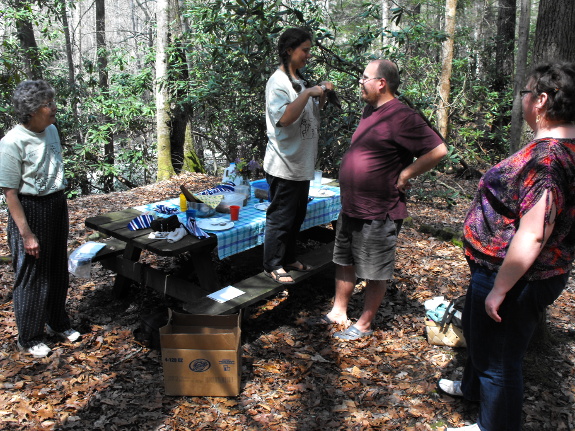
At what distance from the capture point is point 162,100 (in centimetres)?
858

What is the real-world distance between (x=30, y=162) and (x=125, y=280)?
1.43 metres

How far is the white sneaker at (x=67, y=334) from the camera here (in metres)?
3.47

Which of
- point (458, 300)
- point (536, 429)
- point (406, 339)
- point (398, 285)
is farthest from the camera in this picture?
point (398, 285)

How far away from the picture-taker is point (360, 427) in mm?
2727

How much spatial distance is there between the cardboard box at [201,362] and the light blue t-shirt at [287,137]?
1129 mm

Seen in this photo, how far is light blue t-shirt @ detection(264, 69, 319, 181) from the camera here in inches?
130

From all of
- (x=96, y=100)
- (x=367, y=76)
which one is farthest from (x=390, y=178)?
(x=96, y=100)

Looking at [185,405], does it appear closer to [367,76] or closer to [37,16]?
[367,76]

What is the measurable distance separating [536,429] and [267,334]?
1865 mm

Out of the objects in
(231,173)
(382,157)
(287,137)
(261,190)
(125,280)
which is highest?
(287,137)

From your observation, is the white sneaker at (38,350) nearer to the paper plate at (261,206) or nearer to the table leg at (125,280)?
the table leg at (125,280)

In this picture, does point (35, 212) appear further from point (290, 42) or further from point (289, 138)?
point (290, 42)

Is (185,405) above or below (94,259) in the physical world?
below

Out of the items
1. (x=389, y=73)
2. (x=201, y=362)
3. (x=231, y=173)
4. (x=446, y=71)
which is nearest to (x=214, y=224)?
(x=231, y=173)
